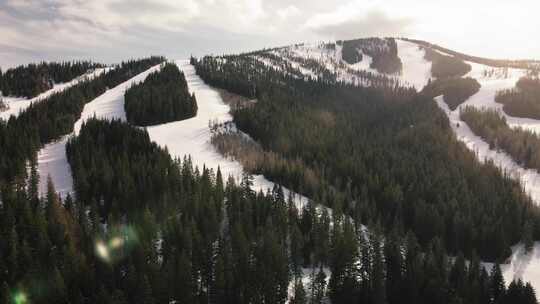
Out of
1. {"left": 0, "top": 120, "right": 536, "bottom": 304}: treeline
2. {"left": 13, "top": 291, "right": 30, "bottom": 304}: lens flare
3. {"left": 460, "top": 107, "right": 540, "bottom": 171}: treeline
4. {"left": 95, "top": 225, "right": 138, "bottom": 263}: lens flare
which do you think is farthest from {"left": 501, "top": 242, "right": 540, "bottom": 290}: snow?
{"left": 13, "top": 291, "right": 30, "bottom": 304}: lens flare

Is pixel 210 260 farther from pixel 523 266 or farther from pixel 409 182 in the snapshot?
A: pixel 523 266

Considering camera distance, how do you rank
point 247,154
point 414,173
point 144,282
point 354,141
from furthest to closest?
point 354,141 → point 247,154 → point 414,173 → point 144,282

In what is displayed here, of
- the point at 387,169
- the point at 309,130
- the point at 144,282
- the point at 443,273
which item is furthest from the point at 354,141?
the point at 144,282

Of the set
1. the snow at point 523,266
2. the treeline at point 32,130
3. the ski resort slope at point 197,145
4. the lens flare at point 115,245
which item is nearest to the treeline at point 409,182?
the snow at point 523,266

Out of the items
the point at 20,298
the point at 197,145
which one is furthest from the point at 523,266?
the point at 197,145

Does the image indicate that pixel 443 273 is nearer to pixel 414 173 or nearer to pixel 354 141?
pixel 414 173

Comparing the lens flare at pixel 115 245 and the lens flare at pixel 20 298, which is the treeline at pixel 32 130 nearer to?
the lens flare at pixel 115 245
